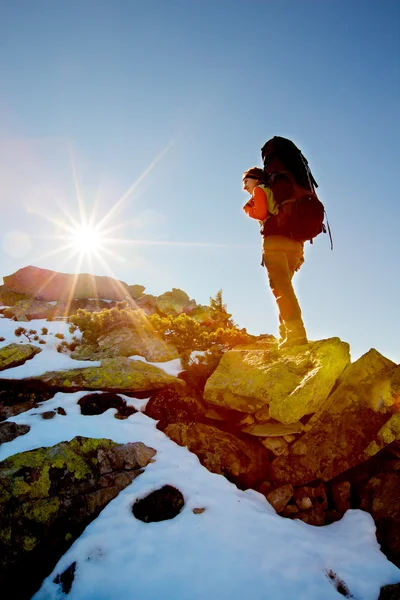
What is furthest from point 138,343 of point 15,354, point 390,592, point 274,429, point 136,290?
point 136,290

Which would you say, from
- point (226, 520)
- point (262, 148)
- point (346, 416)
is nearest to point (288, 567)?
point (226, 520)

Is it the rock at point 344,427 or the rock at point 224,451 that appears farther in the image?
the rock at point 344,427

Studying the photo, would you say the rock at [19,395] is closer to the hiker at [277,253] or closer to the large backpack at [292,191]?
the hiker at [277,253]

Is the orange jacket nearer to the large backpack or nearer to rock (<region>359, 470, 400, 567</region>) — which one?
the large backpack

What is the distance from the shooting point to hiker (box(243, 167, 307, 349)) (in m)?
6.84

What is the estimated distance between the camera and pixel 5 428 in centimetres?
609

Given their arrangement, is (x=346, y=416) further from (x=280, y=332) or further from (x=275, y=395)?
(x=280, y=332)

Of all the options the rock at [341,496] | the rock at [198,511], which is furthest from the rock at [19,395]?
the rock at [341,496]

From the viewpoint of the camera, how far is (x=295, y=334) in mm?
7895

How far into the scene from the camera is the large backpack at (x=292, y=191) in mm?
6625

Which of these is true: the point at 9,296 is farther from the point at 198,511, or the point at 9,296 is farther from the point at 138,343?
the point at 198,511

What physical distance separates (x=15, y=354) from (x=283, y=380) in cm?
741

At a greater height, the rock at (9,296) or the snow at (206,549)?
the rock at (9,296)

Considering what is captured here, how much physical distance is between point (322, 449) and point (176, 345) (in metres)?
5.44
